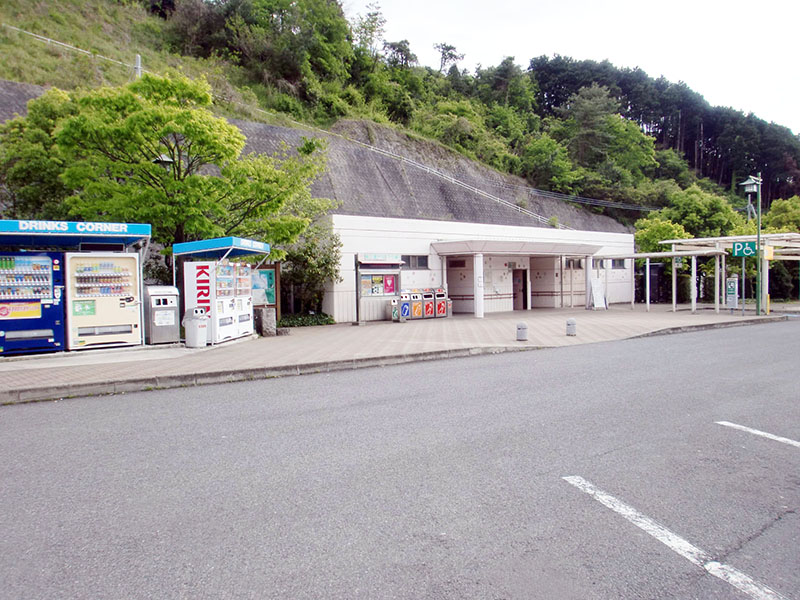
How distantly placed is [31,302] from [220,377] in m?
5.27

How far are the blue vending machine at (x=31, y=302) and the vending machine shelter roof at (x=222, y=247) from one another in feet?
9.15

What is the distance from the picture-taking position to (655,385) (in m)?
8.42

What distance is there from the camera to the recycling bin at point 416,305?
856 inches

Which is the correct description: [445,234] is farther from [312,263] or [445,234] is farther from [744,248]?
[744,248]

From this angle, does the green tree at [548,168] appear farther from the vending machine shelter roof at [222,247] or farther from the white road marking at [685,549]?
the white road marking at [685,549]

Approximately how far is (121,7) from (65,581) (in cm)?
5392

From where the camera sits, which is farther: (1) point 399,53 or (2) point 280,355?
(1) point 399,53

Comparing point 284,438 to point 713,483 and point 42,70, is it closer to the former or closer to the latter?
point 713,483

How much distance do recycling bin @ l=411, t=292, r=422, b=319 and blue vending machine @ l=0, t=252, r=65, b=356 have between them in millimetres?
12846

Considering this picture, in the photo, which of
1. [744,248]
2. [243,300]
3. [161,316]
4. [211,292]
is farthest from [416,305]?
[744,248]

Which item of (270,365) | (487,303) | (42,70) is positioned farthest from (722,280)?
(42,70)

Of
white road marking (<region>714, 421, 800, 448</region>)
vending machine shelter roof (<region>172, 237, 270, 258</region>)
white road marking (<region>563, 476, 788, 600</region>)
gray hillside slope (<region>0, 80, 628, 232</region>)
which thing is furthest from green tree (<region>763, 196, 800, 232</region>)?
white road marking (<region>563, 476, 788, 600</region>)

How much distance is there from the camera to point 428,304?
22.3 metres

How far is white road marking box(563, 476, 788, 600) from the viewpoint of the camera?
283 cm
